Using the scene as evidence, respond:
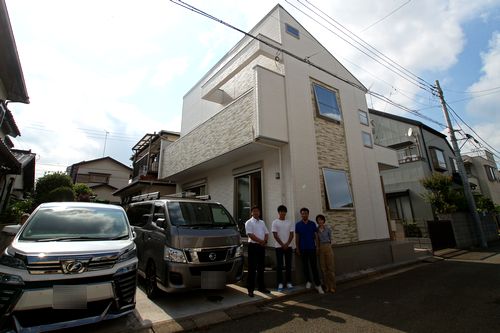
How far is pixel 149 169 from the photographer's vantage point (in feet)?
57.6

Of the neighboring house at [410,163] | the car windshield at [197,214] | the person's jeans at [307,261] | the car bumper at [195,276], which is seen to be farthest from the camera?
the neighboring house at [410,163]

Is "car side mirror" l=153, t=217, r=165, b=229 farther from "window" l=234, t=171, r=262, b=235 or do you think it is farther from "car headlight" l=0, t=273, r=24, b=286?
"window" l=234, t=171, r=262, b=235

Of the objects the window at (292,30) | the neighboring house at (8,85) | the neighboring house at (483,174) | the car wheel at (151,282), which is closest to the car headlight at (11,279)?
the car wheel at (151,282)

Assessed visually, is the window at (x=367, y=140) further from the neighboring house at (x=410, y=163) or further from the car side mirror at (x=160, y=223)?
the car side mirror at (x=160, y=223)

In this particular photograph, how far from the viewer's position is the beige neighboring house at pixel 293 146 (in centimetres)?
703

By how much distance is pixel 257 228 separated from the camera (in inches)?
219

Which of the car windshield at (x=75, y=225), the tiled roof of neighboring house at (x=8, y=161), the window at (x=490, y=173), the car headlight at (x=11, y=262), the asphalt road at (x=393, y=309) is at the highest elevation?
the window at (x=490, y=173)

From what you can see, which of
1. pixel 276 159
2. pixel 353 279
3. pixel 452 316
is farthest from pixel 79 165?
pixel 452 316

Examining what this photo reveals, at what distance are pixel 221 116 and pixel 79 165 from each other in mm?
30463

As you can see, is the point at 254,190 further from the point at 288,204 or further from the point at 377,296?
the point at 377,296

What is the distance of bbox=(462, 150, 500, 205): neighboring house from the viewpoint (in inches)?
974

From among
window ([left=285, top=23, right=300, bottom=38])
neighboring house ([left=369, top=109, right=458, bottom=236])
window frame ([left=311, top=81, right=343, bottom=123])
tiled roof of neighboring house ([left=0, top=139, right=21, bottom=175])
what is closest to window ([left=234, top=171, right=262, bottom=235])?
window frame ([left=311, top=81, right=343, bottom=123])

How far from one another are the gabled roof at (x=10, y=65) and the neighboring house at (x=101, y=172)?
23.9m

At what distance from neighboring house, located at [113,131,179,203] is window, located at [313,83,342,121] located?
820cm
